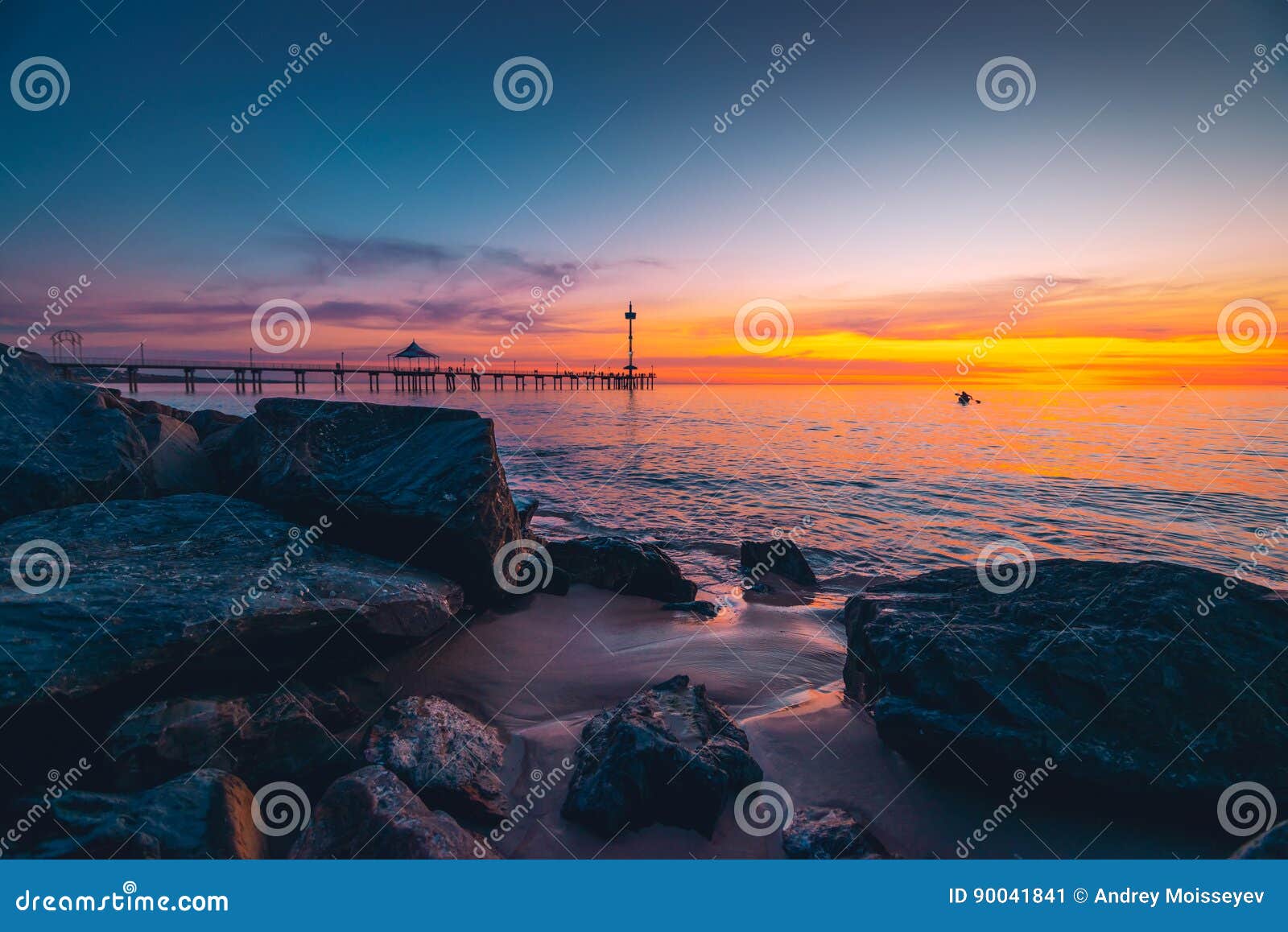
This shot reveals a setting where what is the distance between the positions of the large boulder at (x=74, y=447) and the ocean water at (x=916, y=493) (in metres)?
2.36

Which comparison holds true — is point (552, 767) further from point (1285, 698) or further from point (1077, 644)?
point (1285, 698)

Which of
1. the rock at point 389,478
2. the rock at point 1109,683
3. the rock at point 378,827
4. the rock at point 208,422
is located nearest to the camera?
the rock at point 378,827

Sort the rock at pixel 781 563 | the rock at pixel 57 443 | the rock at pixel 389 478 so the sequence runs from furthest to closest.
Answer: the rock at pixel 781 563
the rock at pixel 389 478
the rock at pixel 57 443

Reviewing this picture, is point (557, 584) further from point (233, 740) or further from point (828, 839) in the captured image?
point (828, 839)

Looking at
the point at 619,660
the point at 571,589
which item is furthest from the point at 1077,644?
the point at 571,589

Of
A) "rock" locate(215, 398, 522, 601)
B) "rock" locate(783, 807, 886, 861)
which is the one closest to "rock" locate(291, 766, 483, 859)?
"rock" locate(783, 807, 886, 861)

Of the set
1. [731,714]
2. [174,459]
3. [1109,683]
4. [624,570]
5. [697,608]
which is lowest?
[731,714]

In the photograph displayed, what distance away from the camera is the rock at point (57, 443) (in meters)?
5.79

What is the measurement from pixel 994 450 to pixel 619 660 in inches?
1052

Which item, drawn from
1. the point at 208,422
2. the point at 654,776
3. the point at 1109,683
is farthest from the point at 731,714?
the point at 208,422

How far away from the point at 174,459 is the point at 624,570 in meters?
5.82

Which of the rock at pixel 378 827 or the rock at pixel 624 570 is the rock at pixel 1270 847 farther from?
the rock at pixel 624 570

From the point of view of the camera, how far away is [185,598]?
4211 mm

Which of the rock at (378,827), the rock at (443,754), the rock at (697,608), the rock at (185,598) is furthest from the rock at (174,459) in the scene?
the rock at (697,608)
